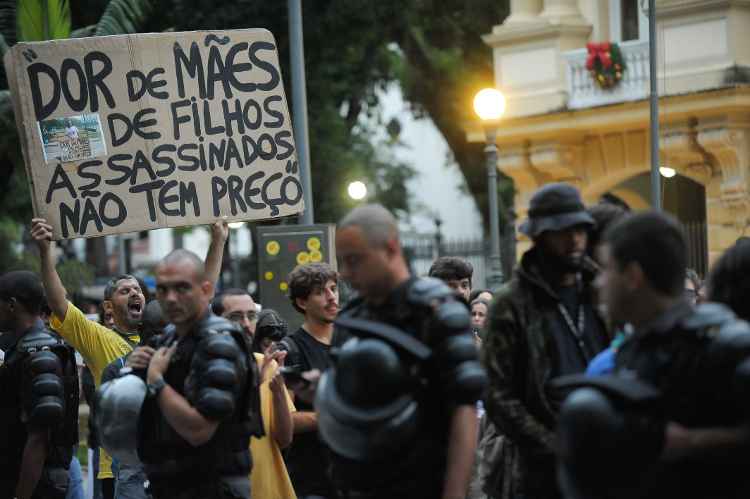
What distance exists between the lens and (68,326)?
8680 millimetres

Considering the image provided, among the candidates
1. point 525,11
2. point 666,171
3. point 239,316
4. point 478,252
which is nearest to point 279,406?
point 239,316

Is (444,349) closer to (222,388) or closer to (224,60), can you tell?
(222,388)

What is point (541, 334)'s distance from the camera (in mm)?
5297

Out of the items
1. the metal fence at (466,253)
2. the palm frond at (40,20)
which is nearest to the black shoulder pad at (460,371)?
the palm frond at (40,20)

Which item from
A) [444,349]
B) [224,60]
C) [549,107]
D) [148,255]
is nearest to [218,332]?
[444,349]

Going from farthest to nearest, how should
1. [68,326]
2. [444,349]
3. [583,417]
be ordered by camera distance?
[68,326], [444,349], [583,417]

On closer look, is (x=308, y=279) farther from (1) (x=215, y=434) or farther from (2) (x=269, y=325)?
(1) (x=215, y=434)

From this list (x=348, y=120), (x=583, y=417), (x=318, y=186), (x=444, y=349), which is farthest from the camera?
(x=348, y=120)

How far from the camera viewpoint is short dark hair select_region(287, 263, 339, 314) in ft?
24.4

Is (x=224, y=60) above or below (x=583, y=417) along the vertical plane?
above

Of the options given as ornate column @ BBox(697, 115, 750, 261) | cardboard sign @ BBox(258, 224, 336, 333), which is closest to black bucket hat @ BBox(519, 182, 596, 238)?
cardboard sign @ BBox(258, 224, 336, 333)

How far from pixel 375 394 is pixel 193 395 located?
114 cm

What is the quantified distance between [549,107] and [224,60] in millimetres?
13147

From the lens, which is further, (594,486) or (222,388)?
(222,388)
